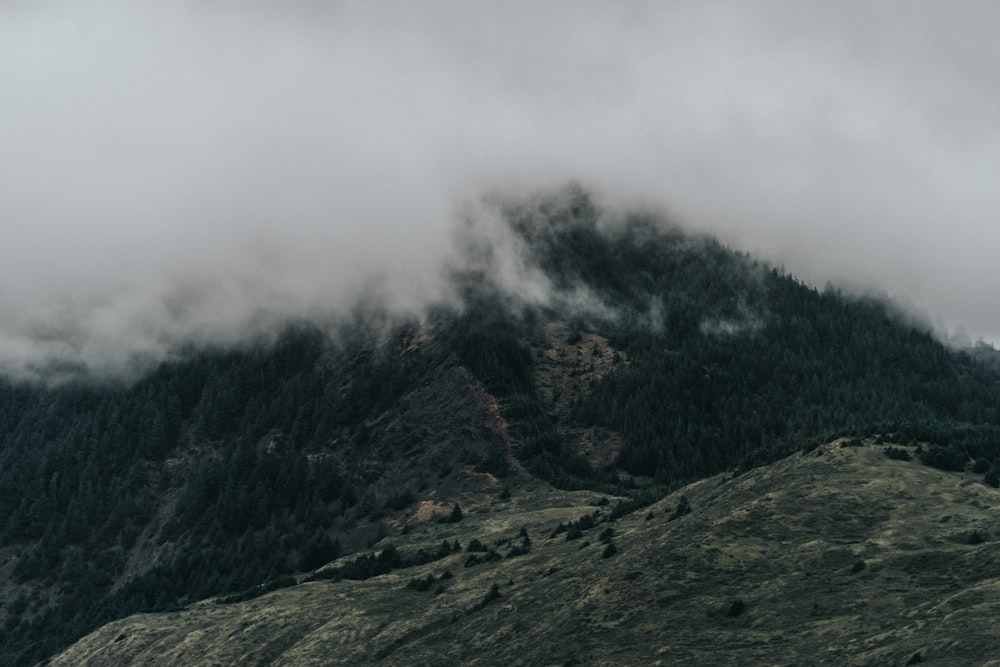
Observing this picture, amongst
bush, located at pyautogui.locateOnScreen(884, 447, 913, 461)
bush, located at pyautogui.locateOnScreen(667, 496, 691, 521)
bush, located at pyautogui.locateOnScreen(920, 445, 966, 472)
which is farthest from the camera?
bush, located at pyautogui.locateOnScreen(667, 496, 691, 521)

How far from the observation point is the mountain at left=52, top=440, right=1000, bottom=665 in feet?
363

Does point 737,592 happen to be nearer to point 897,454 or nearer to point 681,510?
point 681,510

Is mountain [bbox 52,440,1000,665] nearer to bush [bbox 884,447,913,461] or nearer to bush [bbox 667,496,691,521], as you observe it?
bush [bbox 667,496,691,521]

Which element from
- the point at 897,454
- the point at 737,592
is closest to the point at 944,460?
the point at 897,454

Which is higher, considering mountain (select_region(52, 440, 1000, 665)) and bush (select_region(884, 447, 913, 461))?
bush (select_region(884, 447, 913, 461))

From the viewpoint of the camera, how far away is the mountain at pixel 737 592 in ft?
363

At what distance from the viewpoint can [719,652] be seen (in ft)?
381

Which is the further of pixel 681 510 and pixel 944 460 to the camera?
pixel 681 510

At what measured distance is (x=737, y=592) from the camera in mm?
132625

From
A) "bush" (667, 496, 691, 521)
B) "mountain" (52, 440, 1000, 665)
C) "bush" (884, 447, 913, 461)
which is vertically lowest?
"mountain" (52, 440, 1000, 665)

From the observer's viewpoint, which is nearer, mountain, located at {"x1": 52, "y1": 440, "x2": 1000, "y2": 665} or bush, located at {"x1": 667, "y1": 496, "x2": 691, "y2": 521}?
mountain, located at {"x1": 52, "y1": 440, "x2": 1000, "y2": 665}

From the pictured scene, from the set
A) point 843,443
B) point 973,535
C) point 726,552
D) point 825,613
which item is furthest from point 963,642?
point 843,443

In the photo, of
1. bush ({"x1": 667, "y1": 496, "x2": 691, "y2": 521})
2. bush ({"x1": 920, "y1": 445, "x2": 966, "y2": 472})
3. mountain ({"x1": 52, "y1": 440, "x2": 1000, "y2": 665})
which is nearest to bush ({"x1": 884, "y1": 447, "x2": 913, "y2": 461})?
mountain ({"x1": 52, "y1": 440, "x2": 1000, "y2": 665})

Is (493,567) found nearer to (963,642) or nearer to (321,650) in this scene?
(321,650)
